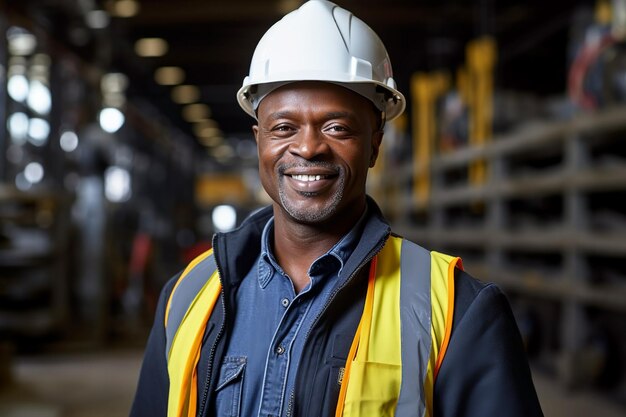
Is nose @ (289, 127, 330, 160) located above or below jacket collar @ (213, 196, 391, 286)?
above

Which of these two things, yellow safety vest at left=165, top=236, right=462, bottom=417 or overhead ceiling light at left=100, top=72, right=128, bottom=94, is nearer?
yellow safety vest at left=165, top=236, right=462, bottom=417

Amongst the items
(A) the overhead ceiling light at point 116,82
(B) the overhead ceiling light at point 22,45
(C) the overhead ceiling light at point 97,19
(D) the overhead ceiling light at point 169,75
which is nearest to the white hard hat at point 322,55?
(C) the overhead ceiling light at point 97,19

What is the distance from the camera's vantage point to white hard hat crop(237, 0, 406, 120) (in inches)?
82.0

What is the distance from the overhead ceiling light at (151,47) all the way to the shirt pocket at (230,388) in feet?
51.5

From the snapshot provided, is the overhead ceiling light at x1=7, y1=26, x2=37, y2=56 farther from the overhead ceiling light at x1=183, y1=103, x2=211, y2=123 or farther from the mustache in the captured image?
the mustache

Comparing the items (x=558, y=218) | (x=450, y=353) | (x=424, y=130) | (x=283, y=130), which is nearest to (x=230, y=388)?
(x=450, y=353)

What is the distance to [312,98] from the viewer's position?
80.7 inches

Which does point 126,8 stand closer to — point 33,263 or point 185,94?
point 33,263

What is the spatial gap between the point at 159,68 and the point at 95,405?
46.7ft

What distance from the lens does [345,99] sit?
2.07 meters

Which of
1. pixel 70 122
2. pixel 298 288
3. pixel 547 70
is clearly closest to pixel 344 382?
pixel 298 288

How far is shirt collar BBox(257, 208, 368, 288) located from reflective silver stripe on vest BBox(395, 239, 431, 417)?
0.15 meters

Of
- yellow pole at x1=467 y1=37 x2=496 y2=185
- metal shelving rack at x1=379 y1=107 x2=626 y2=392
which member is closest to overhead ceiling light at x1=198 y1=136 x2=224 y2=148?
metal shelving rack at x1=379 y1=107 x2=626 y2=392

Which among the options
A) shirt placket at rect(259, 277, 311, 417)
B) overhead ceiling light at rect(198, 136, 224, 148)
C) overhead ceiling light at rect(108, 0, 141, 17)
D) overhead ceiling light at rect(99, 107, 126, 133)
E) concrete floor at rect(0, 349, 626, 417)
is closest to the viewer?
shirt placket at rect(259, 277, 311, 417)
